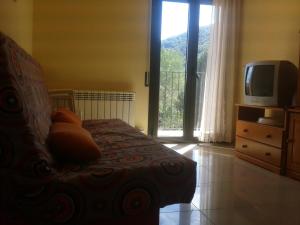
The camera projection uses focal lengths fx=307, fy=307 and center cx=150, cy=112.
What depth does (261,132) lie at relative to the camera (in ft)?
10.2

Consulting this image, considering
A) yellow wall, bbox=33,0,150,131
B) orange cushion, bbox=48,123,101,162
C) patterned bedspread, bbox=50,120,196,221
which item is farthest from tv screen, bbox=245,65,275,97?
orange cushion, bbox=48,123,101,162

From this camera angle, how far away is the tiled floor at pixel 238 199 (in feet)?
6.00

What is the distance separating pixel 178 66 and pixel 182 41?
0.34m

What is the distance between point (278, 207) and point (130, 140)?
3.56 ft

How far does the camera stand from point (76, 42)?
12.3 ft

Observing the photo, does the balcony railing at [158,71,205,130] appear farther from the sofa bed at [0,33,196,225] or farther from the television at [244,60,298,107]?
the sofa bed at [0,33,196,225]

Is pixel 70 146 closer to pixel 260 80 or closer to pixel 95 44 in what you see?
pixel 260 80

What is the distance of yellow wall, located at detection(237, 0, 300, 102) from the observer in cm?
356

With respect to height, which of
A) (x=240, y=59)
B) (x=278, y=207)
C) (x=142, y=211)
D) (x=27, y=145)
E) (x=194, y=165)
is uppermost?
(x=240, y=59)

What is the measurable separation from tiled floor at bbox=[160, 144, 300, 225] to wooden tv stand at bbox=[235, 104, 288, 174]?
10 cm

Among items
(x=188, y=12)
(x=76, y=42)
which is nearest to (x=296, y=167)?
(x=188, y=12)

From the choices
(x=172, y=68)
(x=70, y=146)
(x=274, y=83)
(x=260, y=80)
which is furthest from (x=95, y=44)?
(x=70, y=146)

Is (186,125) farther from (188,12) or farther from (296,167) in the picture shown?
(296,167)

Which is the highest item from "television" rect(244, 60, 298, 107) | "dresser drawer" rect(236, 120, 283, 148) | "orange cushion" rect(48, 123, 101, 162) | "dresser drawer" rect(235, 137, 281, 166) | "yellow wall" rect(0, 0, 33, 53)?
"yellow wall" rect(0, 0, 33, 53)
